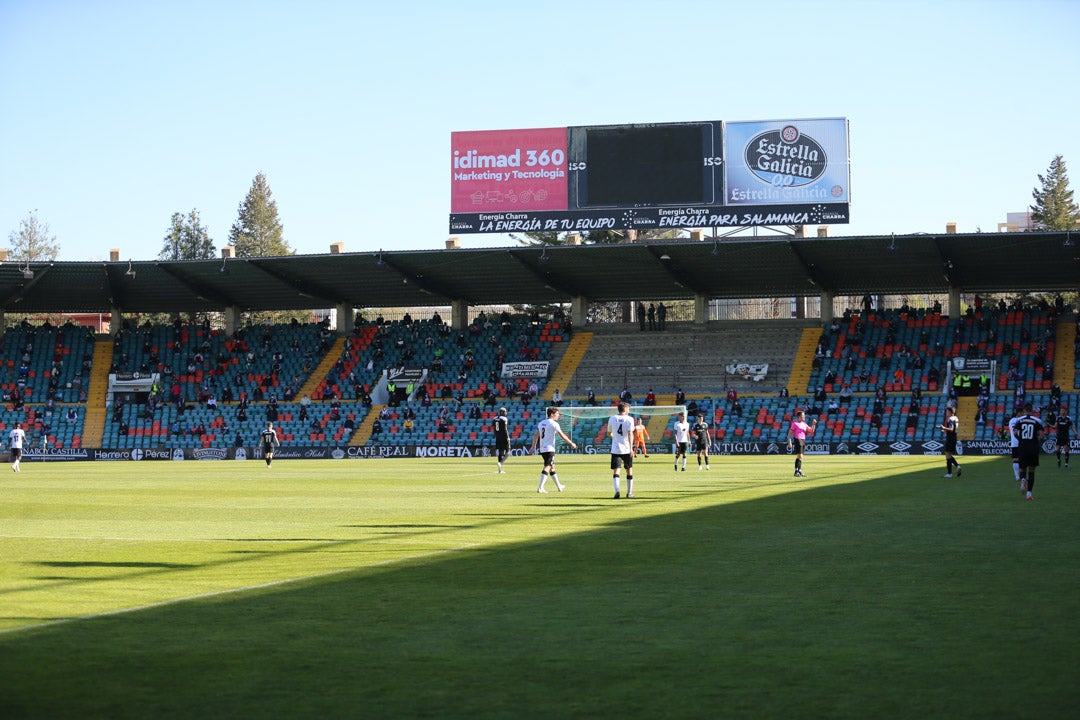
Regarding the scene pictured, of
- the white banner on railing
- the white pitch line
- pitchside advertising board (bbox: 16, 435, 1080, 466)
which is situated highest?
the white banner on railing

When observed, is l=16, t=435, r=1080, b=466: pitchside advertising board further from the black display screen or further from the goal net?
the black display screen

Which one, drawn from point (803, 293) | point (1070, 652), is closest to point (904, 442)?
point (803, 293)

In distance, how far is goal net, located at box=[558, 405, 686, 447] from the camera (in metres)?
57.8

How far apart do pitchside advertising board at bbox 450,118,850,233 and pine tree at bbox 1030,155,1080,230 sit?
64932mm

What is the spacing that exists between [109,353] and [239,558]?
6119 centimetres

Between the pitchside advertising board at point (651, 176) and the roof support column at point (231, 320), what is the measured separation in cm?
1952

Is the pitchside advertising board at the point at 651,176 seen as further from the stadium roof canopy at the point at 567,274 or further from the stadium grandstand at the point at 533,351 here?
the stadium grandstand at the point at 533,351

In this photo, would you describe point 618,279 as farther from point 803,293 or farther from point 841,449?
point 841,449

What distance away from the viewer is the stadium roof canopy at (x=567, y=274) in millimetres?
59156

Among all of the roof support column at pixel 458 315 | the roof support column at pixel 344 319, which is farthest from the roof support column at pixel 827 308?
the roof support column at pixel 344 319

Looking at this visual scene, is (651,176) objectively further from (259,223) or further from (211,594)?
(259,223)

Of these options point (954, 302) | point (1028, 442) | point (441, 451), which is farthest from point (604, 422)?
point (1028, 442)

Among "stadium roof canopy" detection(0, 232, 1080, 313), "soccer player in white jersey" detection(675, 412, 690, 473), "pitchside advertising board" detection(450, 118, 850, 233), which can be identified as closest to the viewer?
"soccer player in white jersey" detection(675, 412, 690, 473)

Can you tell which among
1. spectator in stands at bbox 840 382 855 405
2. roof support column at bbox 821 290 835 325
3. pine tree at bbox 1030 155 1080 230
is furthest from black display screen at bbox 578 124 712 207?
pine tree at bbox 1030 155 1080 230
